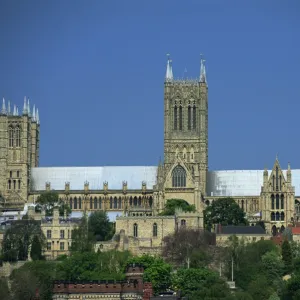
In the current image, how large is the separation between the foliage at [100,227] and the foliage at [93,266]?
14973 millimetres

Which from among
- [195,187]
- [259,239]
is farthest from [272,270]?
[195,187]

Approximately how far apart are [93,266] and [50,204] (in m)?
36.7

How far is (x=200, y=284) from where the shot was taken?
4562 inches

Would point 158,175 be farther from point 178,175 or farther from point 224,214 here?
point 224,214

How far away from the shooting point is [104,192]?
6644 inches

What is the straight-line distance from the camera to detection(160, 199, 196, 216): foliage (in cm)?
15275

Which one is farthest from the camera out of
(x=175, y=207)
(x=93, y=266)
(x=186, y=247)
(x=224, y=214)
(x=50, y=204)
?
(x=50, y=204)

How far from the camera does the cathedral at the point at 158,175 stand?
536 feet

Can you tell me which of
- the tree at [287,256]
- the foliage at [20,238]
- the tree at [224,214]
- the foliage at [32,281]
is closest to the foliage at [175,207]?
the tree at [224,214]

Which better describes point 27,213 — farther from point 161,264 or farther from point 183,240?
point 161,264

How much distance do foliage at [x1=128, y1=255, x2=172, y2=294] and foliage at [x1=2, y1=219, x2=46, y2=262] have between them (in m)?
14.4

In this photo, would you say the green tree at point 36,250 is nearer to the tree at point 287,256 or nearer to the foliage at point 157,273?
the foliage at point 157,273

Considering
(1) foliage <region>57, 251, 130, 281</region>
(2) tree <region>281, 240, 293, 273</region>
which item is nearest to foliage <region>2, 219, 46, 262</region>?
(1) foliage <region>57, 251, 130, 281</region>

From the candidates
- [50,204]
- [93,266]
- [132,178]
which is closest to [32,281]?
[93,266]
